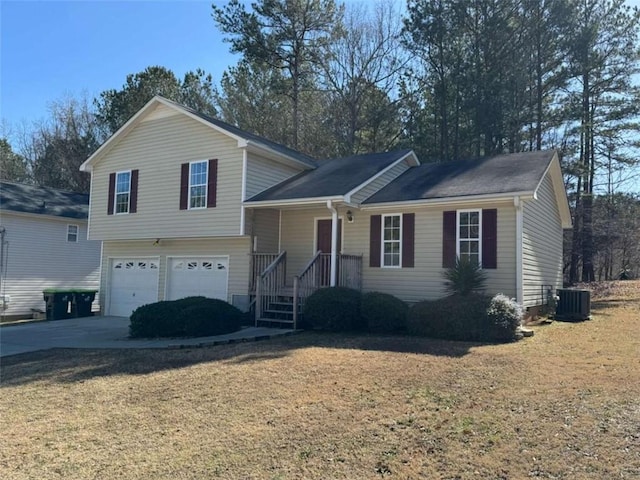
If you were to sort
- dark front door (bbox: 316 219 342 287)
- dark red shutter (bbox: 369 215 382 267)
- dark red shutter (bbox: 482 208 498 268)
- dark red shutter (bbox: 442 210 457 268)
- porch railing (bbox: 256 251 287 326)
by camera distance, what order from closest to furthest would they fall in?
dark red shutter (bbox: 482 208 498 268) → dark red shutter (bbox: 442 210 457 268) → porch railing (bbox: 256 251 287 326) → dark red shutter (bbox: 369 215 382 267) → dark front door (bbox: 316 219 342 287)

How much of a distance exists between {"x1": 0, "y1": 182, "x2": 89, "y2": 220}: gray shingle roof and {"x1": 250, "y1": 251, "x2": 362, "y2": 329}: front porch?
11.8 metres

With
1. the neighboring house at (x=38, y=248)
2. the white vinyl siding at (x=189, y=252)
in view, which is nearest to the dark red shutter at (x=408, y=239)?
the white vinyl siding at (x=189, y=252)

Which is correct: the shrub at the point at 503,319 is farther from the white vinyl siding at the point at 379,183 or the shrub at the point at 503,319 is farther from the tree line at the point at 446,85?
the tree line at the point at 446,85

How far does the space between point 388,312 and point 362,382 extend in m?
5.04

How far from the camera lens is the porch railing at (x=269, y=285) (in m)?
13.6

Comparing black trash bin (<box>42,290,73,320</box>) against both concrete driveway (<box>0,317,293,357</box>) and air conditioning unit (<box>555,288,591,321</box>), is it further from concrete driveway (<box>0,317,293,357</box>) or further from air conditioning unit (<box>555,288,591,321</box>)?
air conditioning unit (<box>555,288,591,321</box>)

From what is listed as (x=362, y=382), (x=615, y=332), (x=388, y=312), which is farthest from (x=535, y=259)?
(x=362, y=382)

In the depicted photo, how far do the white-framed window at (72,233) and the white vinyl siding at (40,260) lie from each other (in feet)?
0.34

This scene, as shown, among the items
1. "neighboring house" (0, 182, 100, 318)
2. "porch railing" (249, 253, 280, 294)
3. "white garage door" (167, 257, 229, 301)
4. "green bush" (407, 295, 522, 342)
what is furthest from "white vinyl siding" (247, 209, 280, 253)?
"neighboring house" (0, 182, 100, 318)

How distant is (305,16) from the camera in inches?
1021

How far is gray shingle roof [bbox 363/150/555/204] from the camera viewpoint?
1283cm

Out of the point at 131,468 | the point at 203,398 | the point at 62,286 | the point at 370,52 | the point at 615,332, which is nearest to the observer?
the point at 131,468

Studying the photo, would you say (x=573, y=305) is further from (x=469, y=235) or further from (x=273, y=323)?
(x=273, y=323)

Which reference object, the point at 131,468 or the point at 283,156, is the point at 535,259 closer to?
the point at 283,156
